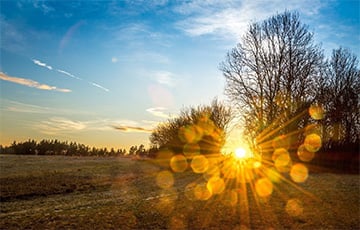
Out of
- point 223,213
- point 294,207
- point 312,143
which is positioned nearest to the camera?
point 223,213

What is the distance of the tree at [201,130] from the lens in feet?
170

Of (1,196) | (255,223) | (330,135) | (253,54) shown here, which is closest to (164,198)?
(255,223)

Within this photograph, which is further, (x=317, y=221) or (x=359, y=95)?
(x=359, y=95)

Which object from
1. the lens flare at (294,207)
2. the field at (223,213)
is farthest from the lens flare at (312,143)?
the lens flare at (294,207)

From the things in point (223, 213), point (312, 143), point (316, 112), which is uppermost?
point (316, 112)

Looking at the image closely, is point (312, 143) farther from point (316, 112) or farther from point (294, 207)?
point (294, 207)

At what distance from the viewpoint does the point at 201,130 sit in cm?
5369

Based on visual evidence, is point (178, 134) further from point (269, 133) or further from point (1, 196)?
point (1, 196)

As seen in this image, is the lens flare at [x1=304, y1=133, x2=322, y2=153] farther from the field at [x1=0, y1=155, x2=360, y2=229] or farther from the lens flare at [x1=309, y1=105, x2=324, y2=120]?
the field at [x1=0, y1=155, x2=360, y2=229]

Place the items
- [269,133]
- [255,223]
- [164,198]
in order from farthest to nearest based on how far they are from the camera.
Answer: [269,133]
[164,198]
[255,223]

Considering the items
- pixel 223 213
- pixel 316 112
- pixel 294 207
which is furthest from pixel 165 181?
pixel 316 112

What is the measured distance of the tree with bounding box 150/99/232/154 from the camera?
51.8 metres

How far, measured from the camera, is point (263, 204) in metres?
12.7

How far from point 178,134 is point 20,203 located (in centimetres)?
4033
